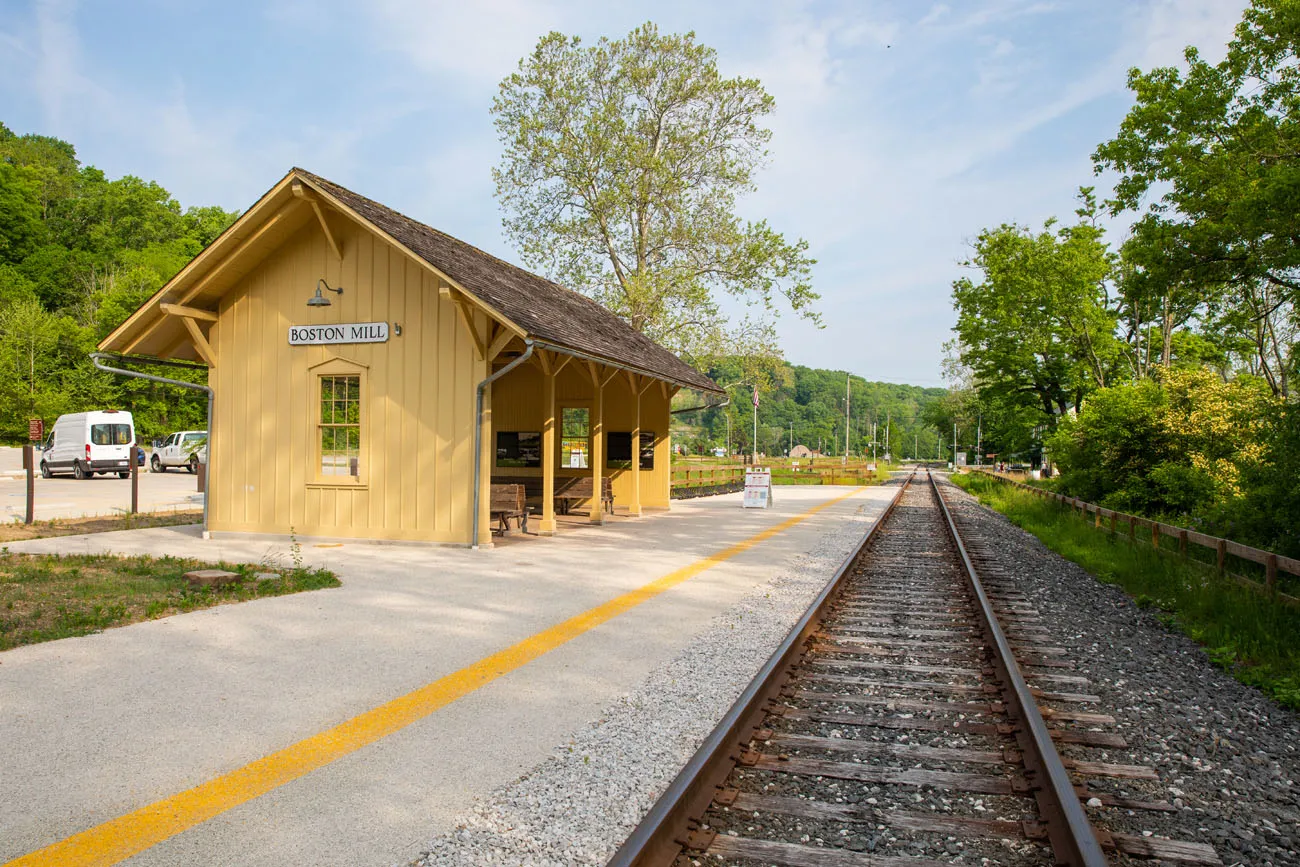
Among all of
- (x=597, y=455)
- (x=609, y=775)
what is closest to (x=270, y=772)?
(x=609, y=775)

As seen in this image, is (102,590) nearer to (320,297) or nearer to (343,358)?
(343,358)

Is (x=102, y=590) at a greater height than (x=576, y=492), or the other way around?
(x=576, y=492)

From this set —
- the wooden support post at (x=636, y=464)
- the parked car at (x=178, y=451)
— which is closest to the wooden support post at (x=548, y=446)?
the wooden support post at (x=636, y=464)

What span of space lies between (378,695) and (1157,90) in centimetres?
2086

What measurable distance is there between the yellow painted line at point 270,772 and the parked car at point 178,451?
103 ft

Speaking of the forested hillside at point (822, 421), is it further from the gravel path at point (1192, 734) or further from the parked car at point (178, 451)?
the gravel path at point (1192, 734)

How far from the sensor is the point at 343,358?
12.4 metres

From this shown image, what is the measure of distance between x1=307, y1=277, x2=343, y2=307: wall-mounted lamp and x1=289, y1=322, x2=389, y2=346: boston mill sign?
0.40 metres

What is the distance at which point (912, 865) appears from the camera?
291 centimetres

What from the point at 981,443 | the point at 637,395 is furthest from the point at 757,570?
the point at 981,443

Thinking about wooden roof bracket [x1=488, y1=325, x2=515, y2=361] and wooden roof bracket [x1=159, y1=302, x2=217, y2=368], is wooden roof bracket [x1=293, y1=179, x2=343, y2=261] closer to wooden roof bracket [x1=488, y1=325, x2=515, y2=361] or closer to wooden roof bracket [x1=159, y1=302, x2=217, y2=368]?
wooden roof bracket [x1=159, y1=302, x2=217, y2=368]

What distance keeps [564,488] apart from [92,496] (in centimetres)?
1375

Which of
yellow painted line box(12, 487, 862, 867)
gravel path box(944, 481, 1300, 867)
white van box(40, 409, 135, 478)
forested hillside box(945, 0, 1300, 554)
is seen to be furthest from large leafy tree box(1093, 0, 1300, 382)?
white van box(40, 409, 135, 478)

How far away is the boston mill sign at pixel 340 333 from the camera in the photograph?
12.2 m
